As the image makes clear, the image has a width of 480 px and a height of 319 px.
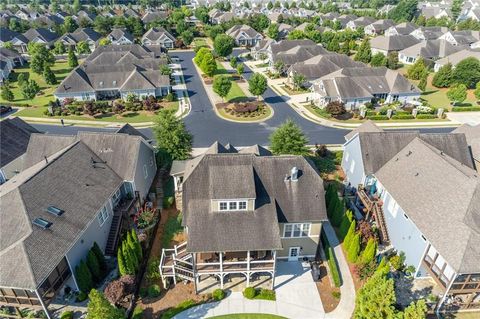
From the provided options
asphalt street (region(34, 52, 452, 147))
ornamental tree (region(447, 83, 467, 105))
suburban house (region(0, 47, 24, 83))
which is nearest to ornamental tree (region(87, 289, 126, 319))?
asphalt street (region(34, 52, 452, 147))

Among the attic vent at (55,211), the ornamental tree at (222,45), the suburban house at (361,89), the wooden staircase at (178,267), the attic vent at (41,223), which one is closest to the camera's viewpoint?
the attic vent at (41,223)

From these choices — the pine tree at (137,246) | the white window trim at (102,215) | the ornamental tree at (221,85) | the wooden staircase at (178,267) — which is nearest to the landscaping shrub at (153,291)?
the wooden staircase at (178,267)

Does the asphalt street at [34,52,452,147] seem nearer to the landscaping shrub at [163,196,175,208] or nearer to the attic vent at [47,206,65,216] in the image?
the landscaping shrub at [163,196,175,208]

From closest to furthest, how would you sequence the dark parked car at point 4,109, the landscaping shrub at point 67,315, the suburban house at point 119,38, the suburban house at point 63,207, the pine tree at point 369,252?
the suburban house at point 63,207 < the landscaping shrub at point 67,315 < the pine tree at point 369,252 < the dark parked car at point 4,109 < the suburban house at point 119,38

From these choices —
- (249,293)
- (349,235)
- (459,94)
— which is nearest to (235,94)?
(459,94)

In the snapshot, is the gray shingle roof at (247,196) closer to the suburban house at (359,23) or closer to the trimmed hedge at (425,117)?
the trimmed hedge at (425,117)

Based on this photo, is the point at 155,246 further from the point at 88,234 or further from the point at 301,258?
the point at 301,258
